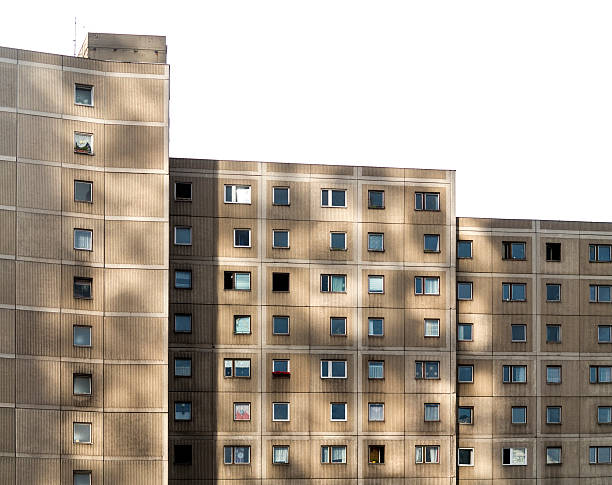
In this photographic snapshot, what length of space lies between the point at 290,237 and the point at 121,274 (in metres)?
13.5

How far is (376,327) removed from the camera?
3022 inches

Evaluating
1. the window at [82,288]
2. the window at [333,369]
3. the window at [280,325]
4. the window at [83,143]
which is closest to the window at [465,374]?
the window at [333,369]

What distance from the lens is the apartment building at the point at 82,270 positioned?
63719mm

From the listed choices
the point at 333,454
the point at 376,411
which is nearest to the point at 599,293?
the point at 376,411

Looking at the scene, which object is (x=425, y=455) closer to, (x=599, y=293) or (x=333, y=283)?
(x=333, y=283)

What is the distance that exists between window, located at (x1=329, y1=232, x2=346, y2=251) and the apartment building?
44.4ft

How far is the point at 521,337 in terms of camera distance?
7956 cm

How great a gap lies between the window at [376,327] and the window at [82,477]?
2145cm

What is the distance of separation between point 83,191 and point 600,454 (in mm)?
40102

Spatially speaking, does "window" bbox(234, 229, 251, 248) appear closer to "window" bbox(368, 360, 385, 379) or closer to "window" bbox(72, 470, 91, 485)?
"window" bbox(368, 360, 385, 379)

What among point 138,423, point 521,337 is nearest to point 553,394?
point 521,337

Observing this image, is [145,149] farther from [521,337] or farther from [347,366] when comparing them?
[521,337]

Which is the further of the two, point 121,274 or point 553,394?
point 553,394

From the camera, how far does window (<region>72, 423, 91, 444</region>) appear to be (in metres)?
64.6
